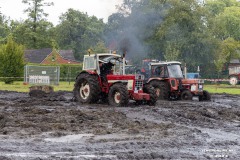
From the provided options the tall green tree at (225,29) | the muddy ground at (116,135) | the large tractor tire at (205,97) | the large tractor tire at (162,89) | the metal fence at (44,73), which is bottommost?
the muddy ground at (116,135)

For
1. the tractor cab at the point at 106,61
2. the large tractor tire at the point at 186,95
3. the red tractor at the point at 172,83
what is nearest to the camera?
the tractor cab at the point at 106,61

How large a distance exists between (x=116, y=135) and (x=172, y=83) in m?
13.9

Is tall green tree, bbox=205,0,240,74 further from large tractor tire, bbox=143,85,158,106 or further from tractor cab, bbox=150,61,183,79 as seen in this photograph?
large tractor tire, bbox=143,85,158,106

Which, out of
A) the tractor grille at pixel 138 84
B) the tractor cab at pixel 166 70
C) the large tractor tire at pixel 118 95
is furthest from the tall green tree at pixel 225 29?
the large tractor tire at pixel 118 95

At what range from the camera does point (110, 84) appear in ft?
70.6

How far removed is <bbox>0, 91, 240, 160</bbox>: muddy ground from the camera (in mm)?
9258

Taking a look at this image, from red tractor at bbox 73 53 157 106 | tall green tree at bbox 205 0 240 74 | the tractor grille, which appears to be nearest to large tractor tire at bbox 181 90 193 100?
red tractor at bbox 73 53 157 106

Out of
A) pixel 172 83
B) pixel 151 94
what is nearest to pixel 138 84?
pixel 151 94

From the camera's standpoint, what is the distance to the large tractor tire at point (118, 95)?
66.5ft

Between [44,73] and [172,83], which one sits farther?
[44,73]

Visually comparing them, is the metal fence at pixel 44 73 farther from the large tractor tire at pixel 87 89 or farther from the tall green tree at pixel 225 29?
the tall green tree at pixel 225 29

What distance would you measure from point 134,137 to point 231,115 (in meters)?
7.86

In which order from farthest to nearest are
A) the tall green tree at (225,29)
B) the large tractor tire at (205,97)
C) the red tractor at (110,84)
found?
1. the tall green tree at (225,29)
2. the large tractor tire at (205,97)
3. the red tractor at (110,84)

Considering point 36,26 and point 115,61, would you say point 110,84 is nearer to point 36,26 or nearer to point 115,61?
point 115,61
